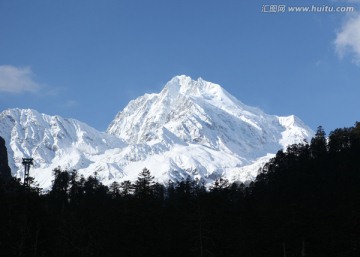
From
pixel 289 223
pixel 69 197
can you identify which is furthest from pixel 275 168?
pixel 289 223

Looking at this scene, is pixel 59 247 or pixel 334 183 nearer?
pixel 59 247

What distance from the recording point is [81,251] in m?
76.9

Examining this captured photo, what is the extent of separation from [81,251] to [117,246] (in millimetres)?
6071

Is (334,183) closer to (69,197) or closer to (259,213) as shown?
(259,213)

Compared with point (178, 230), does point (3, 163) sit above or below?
above

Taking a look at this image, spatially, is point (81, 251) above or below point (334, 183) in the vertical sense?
below

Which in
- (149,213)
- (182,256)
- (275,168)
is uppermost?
(275,168)

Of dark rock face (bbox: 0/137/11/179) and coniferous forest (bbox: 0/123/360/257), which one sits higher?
dark rock face (bbox: 0/137/11/179)

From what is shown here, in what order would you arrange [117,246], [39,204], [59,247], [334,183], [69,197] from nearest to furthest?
[117,246]
[59,247]
[39,204]
[334,183]
[69,197]

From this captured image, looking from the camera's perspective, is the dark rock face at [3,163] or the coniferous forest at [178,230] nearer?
the coniferous forest at [178,230]

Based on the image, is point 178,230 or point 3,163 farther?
point 3,163

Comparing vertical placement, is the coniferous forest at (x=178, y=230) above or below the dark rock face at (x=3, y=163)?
below

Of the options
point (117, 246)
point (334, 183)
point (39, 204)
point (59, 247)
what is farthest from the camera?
point (334, 183)

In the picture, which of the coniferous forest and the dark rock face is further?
the dark rock face
